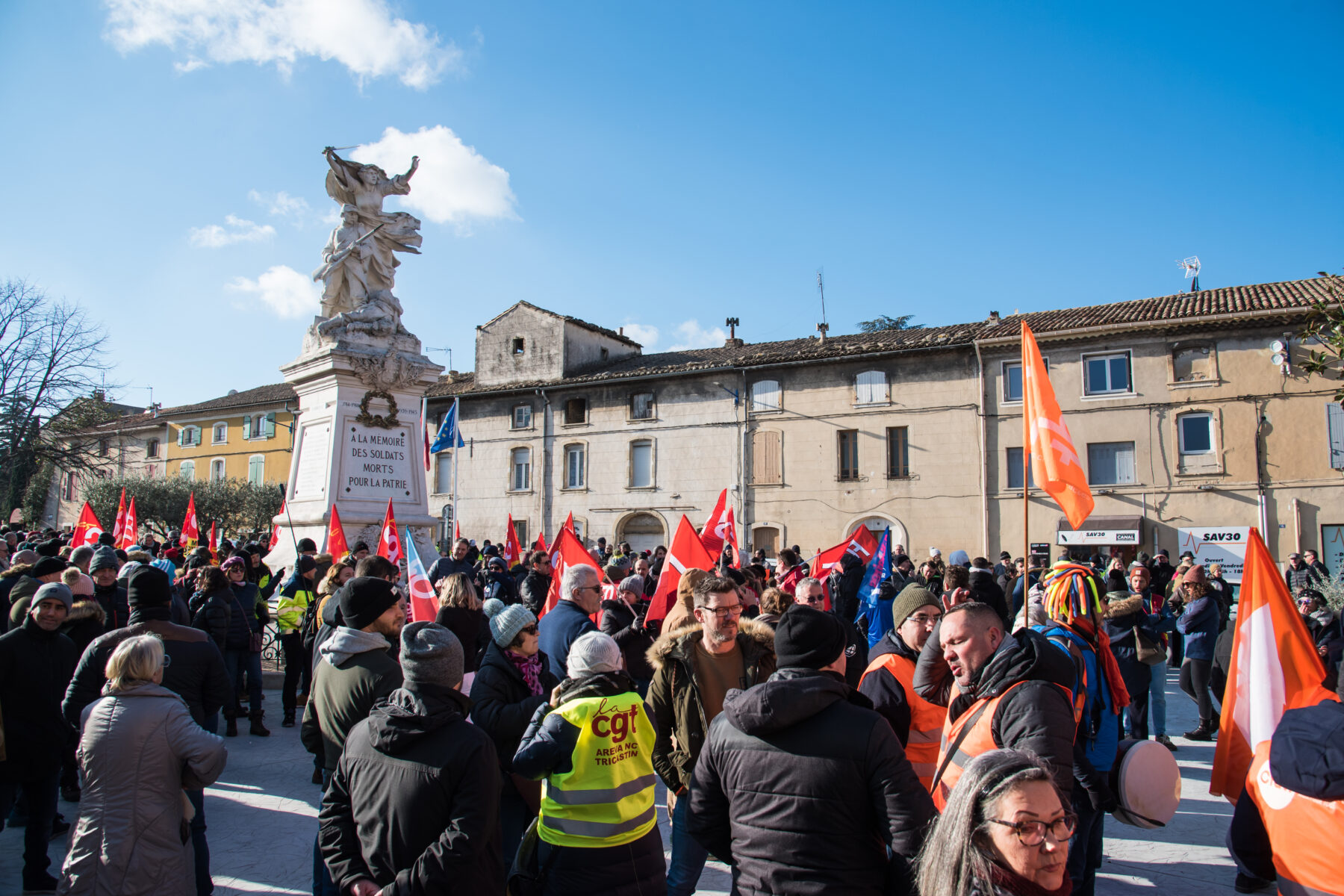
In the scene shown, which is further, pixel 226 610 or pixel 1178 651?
pixel 1178 651

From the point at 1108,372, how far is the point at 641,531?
15.6 m

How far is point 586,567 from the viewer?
4.82 m

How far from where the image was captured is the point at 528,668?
151 inches

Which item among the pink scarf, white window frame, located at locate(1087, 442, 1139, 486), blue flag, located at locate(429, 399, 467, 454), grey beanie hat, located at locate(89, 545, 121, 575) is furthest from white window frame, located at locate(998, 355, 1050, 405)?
the pink scarf

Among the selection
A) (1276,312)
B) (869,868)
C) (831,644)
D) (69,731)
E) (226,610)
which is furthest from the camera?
(1276,312)

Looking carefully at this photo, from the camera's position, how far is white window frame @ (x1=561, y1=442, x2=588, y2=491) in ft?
103

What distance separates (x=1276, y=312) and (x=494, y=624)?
25.9 meters

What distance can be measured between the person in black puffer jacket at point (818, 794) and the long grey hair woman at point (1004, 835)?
0.64 metres

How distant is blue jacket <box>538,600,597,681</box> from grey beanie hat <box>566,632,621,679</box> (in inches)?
58.9

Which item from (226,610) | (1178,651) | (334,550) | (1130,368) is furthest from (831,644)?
(1130,368)

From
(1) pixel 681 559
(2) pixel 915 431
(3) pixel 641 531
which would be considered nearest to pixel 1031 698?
(1) pixel 681 559

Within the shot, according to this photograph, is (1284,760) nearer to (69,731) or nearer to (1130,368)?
(69,731)

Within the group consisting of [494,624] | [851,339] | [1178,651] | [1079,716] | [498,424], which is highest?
[851,339]

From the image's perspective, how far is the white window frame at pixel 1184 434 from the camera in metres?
23.8
